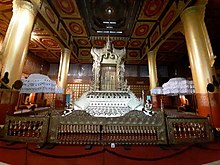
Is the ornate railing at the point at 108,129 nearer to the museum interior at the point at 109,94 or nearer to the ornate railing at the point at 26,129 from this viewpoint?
the museum interior at the point at 109,94

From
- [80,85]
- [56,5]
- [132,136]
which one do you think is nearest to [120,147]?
[132,136]

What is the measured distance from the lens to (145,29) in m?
8.59

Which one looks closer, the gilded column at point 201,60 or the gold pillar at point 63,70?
the gilded column at point 201,60

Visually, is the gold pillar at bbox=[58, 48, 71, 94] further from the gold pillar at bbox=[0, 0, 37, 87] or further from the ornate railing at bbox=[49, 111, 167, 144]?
the ornate railing at bbox=[49, 111, 167, 144]

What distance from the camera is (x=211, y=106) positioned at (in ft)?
11.4

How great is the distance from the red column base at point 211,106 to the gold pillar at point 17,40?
6096 millimetres

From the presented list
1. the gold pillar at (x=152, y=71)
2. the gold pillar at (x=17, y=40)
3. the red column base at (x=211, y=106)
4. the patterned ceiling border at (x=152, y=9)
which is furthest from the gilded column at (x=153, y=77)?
the gold pillar at (x=17, y=40)

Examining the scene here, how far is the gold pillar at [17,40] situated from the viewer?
11.8 feet

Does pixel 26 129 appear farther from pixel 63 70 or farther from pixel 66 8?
pixel 66 8

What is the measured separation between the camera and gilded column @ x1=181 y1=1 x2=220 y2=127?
348 centimetres

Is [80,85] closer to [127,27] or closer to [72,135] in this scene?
[127,27]

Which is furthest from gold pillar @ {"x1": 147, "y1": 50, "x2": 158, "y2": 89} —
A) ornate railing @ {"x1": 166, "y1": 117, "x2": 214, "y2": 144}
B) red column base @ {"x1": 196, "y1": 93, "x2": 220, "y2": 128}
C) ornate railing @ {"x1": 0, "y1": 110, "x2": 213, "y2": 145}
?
ornate railing @ {"x1": 0, "y1": 110, "x2": 213, "y2": 145}

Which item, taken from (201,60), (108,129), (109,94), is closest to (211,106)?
(201,60)

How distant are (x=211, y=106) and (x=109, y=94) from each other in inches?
148
